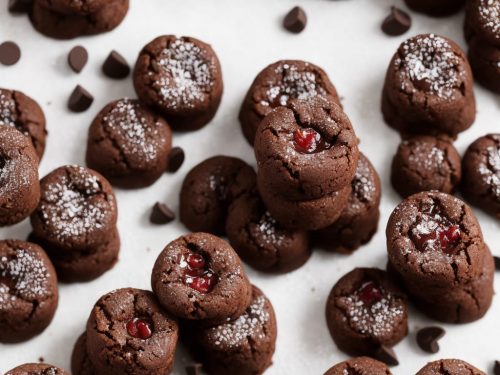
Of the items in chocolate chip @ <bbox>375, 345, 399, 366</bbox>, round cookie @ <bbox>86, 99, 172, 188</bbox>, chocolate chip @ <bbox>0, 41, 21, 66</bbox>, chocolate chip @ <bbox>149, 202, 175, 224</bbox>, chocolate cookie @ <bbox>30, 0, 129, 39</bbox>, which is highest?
chocolate cookie @ <bbox>30, 0, 129, 39</bbox>

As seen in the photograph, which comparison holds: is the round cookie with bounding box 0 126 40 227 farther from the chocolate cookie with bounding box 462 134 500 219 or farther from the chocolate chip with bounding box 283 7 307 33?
the chocolate cookie with bounding box 462 134 500 219

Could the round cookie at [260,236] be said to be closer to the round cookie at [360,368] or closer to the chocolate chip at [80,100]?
the round cookie at [360,368]

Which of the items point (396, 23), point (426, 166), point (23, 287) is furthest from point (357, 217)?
point (23, 287)

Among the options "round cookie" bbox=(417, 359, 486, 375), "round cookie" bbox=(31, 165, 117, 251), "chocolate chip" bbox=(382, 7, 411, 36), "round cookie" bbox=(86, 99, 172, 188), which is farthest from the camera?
"chocolate chip" bbox=(382, 7, 411, 36)

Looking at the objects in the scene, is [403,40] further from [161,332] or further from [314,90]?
[161,332]

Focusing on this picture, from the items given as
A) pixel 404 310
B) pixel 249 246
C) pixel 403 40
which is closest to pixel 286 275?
pixel 249 246

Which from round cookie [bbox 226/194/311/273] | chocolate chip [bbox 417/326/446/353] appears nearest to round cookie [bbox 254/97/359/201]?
round cookie [bbox 226/194/311/273]

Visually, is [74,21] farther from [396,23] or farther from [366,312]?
[366,312]

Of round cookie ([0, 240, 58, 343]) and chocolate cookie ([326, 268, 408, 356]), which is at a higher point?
round cookie ([0, 240, 58, 343])
